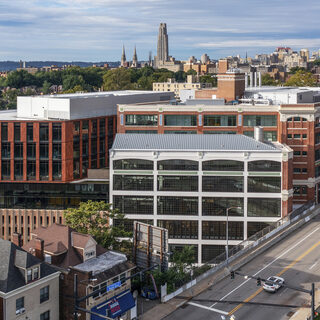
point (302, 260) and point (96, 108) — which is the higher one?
point (96, 108)

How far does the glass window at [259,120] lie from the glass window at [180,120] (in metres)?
9.44

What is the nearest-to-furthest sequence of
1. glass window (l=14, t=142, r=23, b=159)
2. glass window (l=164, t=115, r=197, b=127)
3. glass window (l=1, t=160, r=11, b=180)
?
1. glass window (l=14, t=142, r=23, b=159)
2. glass window (l=1, t=160, r=11, b=180)
3. glass window (l=164, t=115, r=197, b=127)

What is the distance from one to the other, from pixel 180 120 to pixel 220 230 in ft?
89.5

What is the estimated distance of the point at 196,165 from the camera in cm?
9125

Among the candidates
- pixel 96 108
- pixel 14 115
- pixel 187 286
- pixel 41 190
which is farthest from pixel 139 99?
pixel 187 286

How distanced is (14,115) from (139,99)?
3013 cm

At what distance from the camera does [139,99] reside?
442 ft

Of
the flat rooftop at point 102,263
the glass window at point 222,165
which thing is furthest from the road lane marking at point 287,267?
the glass window at point 222,165

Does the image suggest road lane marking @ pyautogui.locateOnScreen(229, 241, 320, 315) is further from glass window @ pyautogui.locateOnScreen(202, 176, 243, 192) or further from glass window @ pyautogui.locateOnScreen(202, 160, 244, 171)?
glass window @ pyautogui.locateOnScreen(202, 160, 244, 171)

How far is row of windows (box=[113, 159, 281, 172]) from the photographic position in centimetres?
9069

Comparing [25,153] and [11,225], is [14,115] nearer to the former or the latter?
[25,153]

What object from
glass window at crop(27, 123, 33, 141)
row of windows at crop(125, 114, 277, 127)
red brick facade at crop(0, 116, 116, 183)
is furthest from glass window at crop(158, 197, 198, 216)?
glass window at crop(27, 123, 33, 141)

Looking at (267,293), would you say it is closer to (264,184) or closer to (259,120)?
(264,184)

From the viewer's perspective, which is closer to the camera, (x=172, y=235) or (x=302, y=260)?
(x=302, y=260)
